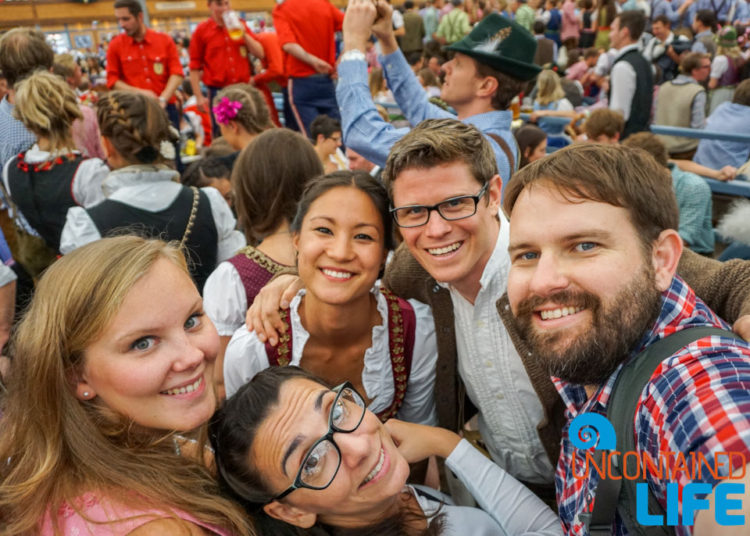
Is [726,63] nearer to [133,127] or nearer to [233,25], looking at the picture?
[233,25]

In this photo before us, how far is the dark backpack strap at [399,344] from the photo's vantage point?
1.92m

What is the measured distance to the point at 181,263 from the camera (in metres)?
1.47

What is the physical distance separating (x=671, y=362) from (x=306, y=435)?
0.83 m

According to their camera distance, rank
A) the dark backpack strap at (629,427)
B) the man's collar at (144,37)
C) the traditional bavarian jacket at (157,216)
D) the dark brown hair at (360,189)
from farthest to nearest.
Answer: the man's collar at (144,37)
the traditional bavarian jacket at (157,216)
the dark brown hair at (360,189)
the dark backpack strap at (629,427)

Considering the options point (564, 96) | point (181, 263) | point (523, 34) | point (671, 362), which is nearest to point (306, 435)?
point (181, 263)

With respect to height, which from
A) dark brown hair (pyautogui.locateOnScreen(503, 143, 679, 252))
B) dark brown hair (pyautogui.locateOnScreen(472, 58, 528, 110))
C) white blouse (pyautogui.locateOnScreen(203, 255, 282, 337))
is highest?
dark brown hair (pyautogui.locateOnScreen(503, 143, 679, 252))

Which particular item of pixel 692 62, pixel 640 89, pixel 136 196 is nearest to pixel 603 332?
pixel 136 196

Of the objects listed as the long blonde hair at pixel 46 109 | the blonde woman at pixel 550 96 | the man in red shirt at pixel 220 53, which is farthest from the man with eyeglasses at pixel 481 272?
the blonde woman at pixel 550 96

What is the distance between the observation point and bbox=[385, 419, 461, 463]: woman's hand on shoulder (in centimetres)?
167

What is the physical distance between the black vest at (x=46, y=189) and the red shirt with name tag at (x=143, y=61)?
289 centimetres

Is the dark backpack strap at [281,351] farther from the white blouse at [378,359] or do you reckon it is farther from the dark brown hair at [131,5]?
the dark brown hair at [131,5]

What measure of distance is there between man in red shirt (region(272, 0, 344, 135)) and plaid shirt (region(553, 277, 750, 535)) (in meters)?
4.51

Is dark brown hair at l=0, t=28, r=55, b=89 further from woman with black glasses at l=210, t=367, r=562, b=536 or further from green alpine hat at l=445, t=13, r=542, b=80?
woman with black glasses at l=210, t=367, r=562, b=536

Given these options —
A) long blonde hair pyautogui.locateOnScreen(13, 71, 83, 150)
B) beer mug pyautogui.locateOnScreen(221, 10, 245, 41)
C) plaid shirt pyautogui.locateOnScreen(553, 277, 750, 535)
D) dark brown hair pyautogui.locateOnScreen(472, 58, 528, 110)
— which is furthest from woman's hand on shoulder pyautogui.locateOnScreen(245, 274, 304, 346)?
beer mug pyautogui.locateOnScreen(221, 10, 245, 41)
